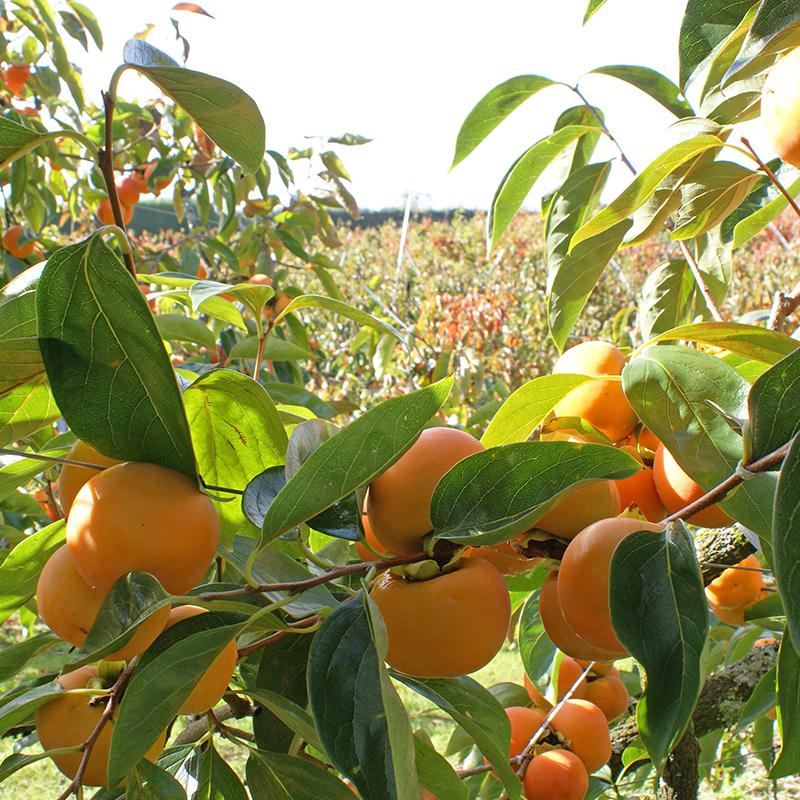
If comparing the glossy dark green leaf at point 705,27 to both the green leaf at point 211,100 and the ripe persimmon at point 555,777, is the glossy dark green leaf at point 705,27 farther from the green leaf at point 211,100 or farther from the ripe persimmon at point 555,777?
the ripe persimmon at point 555,777

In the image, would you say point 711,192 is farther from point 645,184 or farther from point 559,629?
point 559,629

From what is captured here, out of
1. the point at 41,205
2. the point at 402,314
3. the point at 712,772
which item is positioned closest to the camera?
the point at 712,772

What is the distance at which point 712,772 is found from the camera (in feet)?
6.08

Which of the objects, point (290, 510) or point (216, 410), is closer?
point (290, 510)

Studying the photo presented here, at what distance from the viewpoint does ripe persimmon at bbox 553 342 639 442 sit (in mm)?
559

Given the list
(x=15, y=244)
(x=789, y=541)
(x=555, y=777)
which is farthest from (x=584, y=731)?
(x=15, y=244)

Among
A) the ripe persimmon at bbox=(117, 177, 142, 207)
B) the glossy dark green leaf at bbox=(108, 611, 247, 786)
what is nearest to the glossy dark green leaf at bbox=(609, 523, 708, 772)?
the glossy dark green leaf at bbox=(108, 611, 247, 786)

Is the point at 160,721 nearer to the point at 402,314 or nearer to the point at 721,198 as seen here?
the point at 721,198

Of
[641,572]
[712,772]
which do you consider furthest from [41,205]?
[712,772]

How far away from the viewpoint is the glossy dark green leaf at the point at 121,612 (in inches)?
13.7

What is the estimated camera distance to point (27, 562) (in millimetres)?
581

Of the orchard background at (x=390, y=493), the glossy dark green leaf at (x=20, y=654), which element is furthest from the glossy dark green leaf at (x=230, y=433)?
the glossy dark green leaf at (x=20, y=654)

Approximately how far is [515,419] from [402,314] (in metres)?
4.53

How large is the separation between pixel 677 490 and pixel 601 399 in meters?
0.10
